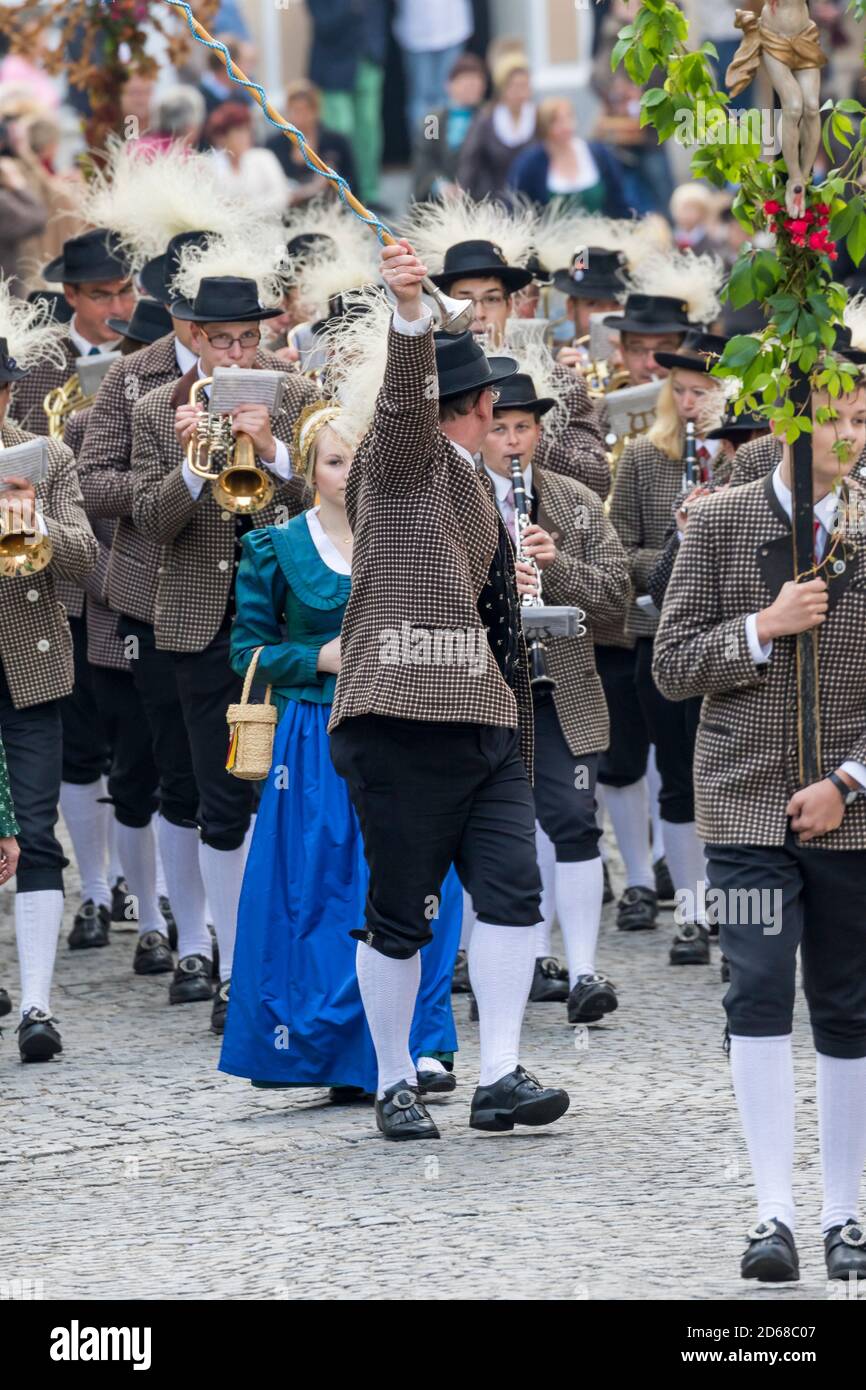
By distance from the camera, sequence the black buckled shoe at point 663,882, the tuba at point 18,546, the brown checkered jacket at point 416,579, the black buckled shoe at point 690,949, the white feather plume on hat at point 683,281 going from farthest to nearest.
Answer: the white feather plume on hat at point 683,281, the black buckled shoe at point 663,882, the black buckled shoe at point 690,949, the tuba at point 18,546, the brown checkered jacket at point 416,579

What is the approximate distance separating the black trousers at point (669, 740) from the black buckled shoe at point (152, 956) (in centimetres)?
187

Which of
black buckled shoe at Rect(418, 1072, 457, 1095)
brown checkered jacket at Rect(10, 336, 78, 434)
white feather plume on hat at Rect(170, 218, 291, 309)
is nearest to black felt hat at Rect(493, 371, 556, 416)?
white feather plume on hat at Rect(170, 218, 291, 309)

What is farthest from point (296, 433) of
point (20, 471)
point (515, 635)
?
point (515, 635)

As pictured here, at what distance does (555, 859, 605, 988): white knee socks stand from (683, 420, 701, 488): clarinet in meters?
1.62

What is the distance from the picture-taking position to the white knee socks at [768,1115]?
18.5 ft

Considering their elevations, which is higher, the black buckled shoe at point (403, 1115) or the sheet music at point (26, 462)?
the sheet music at point (26, 462)

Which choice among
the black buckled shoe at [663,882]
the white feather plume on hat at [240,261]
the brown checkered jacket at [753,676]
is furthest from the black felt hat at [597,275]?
the brown checkered jacket at [753,676]

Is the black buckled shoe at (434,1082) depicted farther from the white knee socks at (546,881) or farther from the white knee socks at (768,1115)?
the white knee socks at (768,1115)

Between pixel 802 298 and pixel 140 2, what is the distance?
791 centimetres

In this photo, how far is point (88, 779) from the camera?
10.3 m

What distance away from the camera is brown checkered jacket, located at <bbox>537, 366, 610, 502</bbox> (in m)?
9.23

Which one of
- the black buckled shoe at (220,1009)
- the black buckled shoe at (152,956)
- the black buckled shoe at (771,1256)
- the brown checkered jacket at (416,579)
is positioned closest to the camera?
the black buckled shoe at (771,1256)

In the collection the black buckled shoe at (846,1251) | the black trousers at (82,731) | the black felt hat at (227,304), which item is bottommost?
the black trousers at (82,731)

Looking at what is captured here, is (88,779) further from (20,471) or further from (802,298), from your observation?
(802,298)
